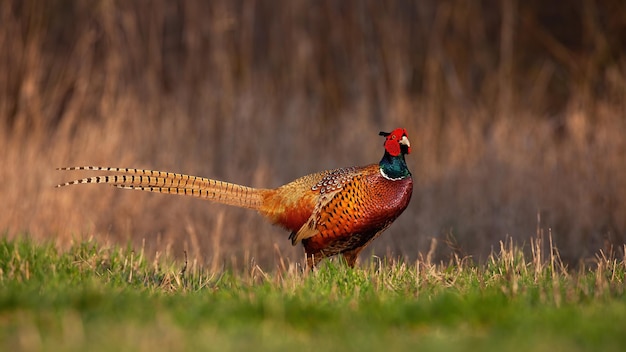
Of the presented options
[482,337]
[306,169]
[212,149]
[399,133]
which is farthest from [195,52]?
[482,337]

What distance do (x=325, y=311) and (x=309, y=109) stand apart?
5.87 meters

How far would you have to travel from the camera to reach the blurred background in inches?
316

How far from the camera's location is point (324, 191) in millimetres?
5938

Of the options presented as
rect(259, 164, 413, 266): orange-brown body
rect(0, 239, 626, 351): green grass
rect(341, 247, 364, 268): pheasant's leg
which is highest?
rect(259, 164, 413, 266): orange-brown body

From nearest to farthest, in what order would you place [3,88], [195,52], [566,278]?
[566,278] < [3,88] < [195,52]

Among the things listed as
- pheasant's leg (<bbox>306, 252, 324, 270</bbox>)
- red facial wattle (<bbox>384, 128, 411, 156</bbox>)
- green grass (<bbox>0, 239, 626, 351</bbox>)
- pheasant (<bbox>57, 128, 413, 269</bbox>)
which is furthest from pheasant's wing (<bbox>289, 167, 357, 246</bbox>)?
green grass (<bbox>0, 239, 626, 351</bbox>)

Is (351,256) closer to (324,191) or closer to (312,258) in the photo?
(312,258)

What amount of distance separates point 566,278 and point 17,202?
478 cm

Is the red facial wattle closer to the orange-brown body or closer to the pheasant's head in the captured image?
the pheasant's head

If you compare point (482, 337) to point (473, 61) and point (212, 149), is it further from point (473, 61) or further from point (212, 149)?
point (473, 61)

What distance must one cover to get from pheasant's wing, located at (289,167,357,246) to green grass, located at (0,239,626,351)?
3.03 feet

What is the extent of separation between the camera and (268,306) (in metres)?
3.79

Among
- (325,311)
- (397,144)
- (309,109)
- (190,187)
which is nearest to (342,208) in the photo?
(397,144)

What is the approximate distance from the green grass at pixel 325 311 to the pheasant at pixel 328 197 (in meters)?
0.77
